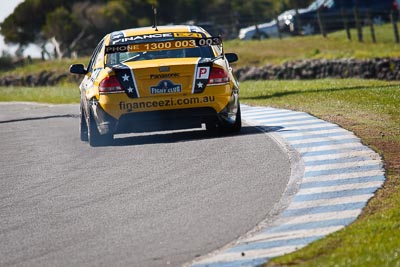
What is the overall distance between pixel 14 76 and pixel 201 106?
35.4 metres

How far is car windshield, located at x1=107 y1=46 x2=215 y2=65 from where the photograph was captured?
52.4 feet

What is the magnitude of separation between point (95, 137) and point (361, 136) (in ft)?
11.3

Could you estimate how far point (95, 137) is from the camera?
16000 millimetres

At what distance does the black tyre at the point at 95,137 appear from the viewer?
15906 millimetres

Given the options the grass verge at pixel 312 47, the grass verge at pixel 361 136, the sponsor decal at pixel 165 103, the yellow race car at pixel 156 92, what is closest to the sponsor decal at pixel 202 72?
the yellow race car at pixel 156 92

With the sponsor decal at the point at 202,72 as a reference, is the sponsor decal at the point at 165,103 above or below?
below

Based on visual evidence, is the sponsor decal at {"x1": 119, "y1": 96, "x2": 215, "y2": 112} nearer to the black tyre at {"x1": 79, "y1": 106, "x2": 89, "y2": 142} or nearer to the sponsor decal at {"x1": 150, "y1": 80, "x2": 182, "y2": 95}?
the sponsor decal at {"x1": 150, "y1": 80, "x2": 182, "y2": 95}

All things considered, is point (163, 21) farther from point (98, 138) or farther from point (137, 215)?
point (137, 215)

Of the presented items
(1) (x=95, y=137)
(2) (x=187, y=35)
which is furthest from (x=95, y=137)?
(2) (x=187, y=35)

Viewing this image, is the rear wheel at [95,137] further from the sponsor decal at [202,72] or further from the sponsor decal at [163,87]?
the sponsor decal at [202,72]

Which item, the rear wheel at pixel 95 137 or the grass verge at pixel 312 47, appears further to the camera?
the grass verge at pixel 312 47

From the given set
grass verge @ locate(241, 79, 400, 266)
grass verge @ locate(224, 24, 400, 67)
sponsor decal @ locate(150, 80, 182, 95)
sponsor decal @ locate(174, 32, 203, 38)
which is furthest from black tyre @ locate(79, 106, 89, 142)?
grass verge @ locate(224, 24, 400, 67)

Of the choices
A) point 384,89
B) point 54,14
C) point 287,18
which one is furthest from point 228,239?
point 54,14

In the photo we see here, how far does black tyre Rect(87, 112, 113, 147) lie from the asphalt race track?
24 centimetres
